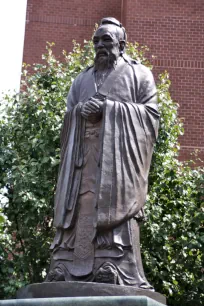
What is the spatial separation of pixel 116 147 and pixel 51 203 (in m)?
6.94

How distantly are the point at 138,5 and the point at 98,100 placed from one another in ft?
47.9

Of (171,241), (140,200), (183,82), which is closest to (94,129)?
(140,200)

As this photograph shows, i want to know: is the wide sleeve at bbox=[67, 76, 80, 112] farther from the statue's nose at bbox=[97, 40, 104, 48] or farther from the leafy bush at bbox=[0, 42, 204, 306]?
the leafy bush at bbox=[0, 42, 204, 306]

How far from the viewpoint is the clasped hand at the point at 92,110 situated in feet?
24.6

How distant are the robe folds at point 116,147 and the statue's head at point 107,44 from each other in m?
0.13

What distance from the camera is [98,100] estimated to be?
24.8 ft

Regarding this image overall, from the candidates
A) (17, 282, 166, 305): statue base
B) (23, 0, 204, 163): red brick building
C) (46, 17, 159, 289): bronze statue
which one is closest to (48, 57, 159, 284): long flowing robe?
(46, 17, 159, 289): bronze statue

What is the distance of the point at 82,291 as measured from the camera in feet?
21.4

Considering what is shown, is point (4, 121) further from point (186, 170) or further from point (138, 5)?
point (138, 5)

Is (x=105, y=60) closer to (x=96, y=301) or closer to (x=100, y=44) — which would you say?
(x=100, y=44)

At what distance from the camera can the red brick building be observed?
809 inches

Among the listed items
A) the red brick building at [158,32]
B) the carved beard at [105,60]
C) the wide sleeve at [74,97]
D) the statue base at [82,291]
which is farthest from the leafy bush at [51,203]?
the statue base at [82,291]

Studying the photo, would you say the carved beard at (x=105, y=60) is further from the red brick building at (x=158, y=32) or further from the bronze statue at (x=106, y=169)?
the red brick building at (x=158, y=32)

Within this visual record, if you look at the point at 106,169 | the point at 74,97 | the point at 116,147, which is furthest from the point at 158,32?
the point at 106,169
